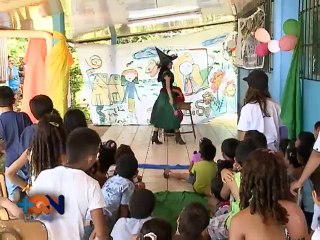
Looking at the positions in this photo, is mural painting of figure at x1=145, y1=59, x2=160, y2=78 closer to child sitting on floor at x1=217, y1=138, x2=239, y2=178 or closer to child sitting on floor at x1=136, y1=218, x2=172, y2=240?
child sitting on floor at x1=217, y1=138, x2=239, y2=178

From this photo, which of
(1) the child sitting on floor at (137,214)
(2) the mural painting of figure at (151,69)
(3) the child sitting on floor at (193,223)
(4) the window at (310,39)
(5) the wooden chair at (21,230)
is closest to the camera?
(5) the wooden chair at (21,230)

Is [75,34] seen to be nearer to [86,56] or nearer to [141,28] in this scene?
[86,56]

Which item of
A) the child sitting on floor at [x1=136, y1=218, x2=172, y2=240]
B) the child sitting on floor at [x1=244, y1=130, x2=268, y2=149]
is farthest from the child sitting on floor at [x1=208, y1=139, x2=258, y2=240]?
the child sitting on floor at [x1=136, y1=218, x2=172, y2=240]

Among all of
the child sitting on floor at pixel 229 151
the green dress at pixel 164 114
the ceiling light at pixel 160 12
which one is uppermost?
the ceiling light at pixel 160 12

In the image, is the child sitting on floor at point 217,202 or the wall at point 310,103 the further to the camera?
the wall at point 310,103

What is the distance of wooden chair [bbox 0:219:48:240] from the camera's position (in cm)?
172

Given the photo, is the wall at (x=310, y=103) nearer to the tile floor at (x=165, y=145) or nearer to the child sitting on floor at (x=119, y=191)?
the tile floor at (x=165, y=145)

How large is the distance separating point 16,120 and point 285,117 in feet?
8.75

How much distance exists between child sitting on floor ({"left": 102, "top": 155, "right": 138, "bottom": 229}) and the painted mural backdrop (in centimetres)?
776

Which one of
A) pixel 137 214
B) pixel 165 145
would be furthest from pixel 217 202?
pixel 165 145

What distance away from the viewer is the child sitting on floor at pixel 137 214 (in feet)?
9.54

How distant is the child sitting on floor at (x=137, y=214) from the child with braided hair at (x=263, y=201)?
0.78 m

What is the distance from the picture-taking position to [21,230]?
1.73 m

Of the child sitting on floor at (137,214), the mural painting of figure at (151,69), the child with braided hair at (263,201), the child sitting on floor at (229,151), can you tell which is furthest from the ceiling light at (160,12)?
the child with braided hair at (263,201)
